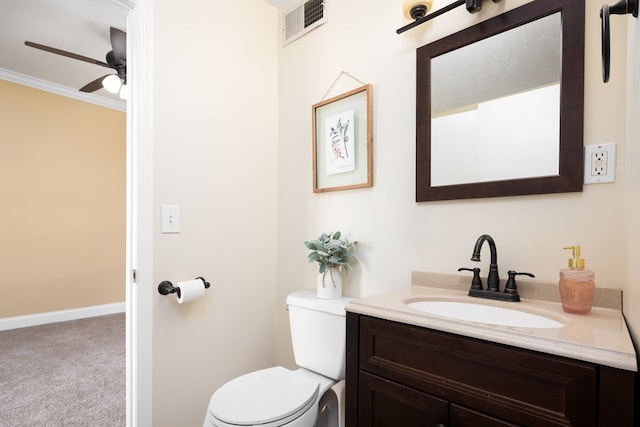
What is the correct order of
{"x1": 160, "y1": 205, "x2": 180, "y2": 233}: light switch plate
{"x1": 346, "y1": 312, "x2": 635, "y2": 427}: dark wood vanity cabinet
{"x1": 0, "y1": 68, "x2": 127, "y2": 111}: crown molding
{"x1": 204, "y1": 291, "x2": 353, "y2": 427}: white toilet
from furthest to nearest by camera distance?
{"x1": 0, "y1": 68, "x2": 127, "y2": 111}: crown molding, {"x1": 160, "y1": 205, "x2": 180, "y2": 233}: light switch plate, {"x1": 204, "y1": 291, "x2": 353, "y2": 427}: white toilet, {"x1": 346, "y1": 312, "x2": 635, "y2": 427}: dark wood vanity cabinet

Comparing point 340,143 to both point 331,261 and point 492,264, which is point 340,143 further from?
point 492,264

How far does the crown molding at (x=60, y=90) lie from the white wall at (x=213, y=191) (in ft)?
9.13

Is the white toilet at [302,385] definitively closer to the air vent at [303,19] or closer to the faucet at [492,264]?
the faucet at [492,264]

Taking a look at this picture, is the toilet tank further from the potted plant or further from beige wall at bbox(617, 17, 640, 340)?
beige wall at bbox(617, 17, 640, 340)

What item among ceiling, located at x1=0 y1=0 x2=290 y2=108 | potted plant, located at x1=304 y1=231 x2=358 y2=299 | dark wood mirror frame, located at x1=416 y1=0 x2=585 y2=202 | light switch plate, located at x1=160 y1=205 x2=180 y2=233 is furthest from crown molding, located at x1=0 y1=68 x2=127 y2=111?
dark wood mirror frame, located at x1=416 y1=0 x2=585 y2=202

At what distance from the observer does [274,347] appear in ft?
6.22

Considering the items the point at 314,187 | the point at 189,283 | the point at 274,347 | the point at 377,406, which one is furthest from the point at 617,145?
the point at 274,347

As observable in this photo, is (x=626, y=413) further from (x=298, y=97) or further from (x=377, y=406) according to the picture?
(x=298, y=97)

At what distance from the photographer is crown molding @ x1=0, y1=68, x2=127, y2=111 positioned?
3.07 meters

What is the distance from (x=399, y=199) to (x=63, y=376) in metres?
2.62

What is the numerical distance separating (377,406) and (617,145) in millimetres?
1057

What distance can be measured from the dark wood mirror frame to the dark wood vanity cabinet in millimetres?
598

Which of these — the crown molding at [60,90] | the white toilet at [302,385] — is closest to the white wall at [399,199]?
→ the white toilet at [302,385]

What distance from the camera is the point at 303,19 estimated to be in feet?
5.90
